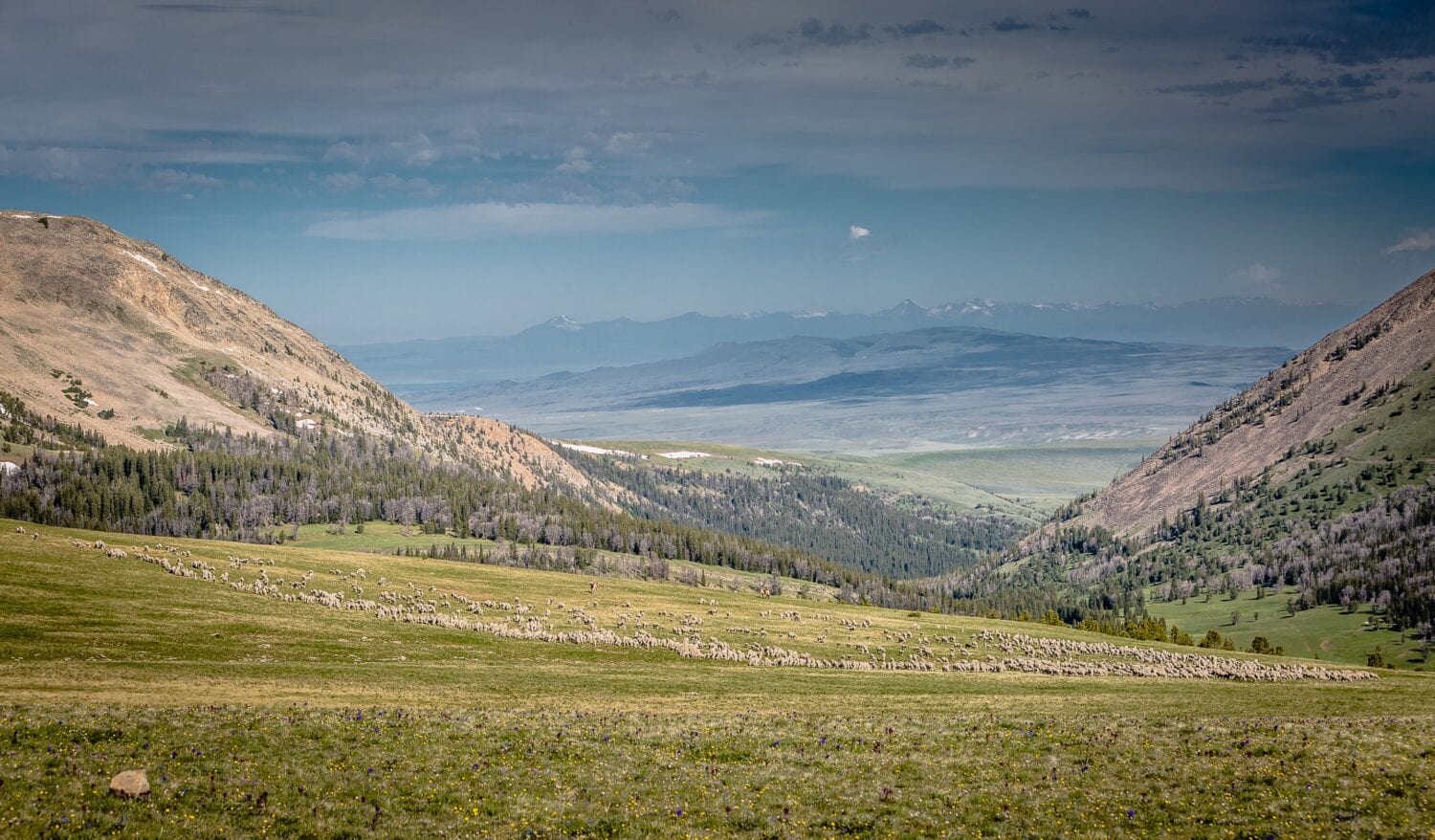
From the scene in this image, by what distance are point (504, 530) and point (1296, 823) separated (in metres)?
151

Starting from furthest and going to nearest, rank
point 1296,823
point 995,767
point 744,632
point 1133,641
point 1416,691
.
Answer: point 1133,641 → point 744,632 → point 1416,691 → point 995,767 → point 1296,823

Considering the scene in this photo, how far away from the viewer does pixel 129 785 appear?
23891 millimetres

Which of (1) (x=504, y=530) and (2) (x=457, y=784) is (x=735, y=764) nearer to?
(2) (x=457, y=784)

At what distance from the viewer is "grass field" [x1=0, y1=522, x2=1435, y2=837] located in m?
24.8

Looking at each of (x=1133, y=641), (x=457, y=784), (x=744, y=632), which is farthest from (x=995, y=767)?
(x=1133, y=641)

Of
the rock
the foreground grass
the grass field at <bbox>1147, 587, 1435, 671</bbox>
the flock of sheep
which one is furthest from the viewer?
the grass field at <bbox>1147, 587, 1435, 671</bbox>

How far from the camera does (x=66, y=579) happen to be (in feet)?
193

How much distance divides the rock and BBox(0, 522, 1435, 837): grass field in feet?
0.94

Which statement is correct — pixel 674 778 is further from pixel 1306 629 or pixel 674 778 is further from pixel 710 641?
pixel 1306 629

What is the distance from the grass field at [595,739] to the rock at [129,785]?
0.94 ft

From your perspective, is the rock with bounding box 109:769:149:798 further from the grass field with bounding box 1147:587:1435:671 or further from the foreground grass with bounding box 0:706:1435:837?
the grass field with bounding box 1147:587:1435:671

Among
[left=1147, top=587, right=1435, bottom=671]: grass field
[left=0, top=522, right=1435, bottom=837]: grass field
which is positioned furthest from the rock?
[left=1147, top=587, right=1435, bottom=671]: grass field

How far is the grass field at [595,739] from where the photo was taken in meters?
24.8

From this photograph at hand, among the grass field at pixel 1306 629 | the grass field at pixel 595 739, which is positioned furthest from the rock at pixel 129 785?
the grass field at pixel 1306 629
